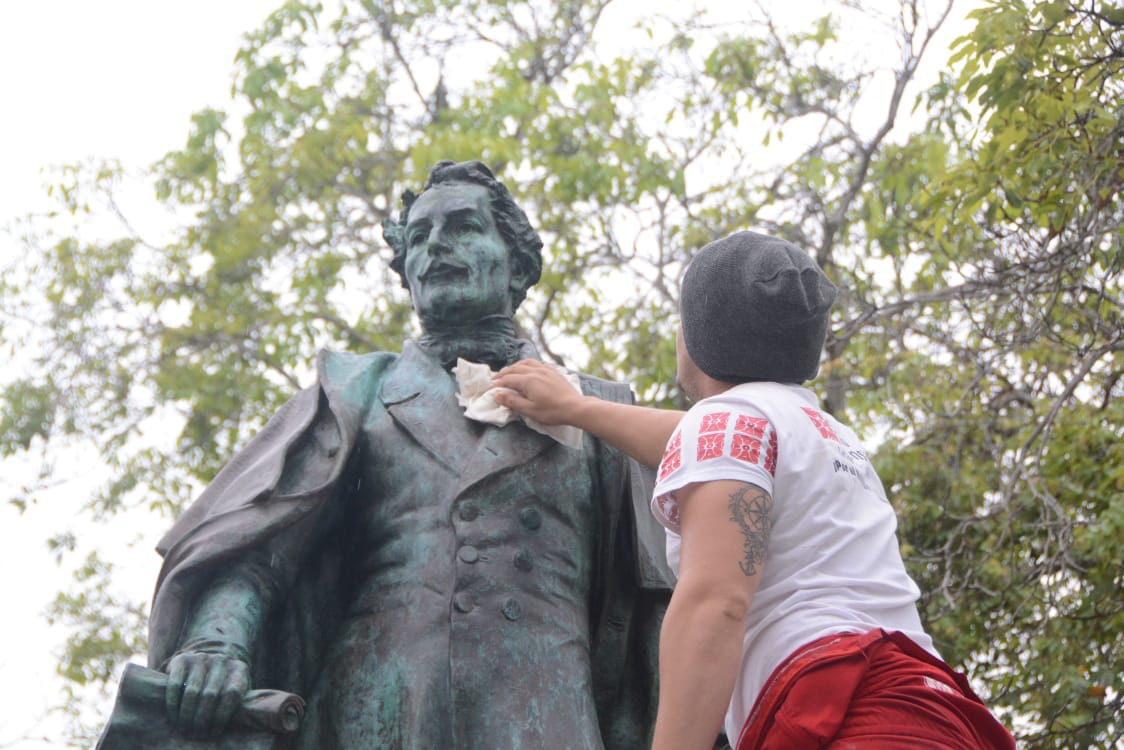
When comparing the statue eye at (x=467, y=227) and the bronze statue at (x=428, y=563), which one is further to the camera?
the statue eye at (x=467, y=227)

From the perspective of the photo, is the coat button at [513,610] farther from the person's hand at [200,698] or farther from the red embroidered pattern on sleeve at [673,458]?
the red embroidered pattern on sleeve at [673,458]

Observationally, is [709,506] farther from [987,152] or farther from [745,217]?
[745,217]

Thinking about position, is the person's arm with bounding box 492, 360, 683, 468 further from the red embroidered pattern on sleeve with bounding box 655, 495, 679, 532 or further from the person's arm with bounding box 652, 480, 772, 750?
the person's arm with bounding box 652, 480, 772, 750

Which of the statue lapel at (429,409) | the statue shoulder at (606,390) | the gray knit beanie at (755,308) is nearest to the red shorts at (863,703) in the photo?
the gray knit beanie at (755,308)

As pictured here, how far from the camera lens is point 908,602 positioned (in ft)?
7.91

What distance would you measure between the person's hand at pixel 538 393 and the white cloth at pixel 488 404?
0.08 ft

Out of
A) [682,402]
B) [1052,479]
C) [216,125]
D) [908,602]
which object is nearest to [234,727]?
[908,602]

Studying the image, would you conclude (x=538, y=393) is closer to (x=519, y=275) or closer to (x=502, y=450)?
(x=502, y=450)

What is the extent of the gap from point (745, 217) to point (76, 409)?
Answer: 5.48m

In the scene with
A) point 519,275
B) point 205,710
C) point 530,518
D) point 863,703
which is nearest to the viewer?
point 863,703

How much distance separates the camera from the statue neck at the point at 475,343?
3818 mm

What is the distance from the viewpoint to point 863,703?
218cm

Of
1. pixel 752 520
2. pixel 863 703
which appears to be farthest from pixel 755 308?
pixel 863 703

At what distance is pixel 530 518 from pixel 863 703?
4.55 ft
